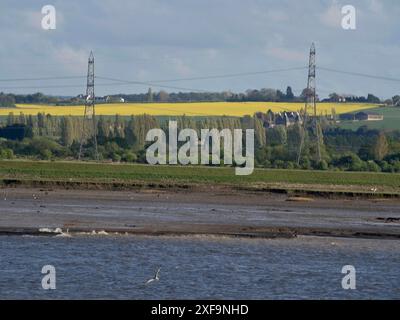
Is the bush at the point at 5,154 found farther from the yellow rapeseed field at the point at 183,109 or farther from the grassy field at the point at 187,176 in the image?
the yellow rapeseed field at the point at 183,109

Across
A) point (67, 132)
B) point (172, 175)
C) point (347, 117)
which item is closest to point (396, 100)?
point (347, 117)

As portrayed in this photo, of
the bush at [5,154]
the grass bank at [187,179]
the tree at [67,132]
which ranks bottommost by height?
the grass bank at [187,179]

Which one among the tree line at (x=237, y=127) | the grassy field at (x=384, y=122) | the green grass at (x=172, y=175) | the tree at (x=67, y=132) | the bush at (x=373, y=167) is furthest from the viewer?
the grassy field at (x=384, y=122)

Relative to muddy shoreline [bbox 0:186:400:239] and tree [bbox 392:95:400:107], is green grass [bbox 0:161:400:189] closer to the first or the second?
muddy shoreline [bbox 0:186:400:239]

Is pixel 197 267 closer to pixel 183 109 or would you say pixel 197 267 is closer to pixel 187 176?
pixel 187 176

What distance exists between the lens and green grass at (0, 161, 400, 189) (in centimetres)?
7606

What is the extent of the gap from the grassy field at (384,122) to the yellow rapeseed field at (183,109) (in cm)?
447

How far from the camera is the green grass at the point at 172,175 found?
76062 mm

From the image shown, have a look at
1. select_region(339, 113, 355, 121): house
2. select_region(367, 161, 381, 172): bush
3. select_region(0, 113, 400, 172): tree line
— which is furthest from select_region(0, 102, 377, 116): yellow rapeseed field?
select_region(367, 161, 381, 172): bush

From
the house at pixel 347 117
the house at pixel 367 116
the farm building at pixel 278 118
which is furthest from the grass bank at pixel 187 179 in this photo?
the house at pixel 347 117

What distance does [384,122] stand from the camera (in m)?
172

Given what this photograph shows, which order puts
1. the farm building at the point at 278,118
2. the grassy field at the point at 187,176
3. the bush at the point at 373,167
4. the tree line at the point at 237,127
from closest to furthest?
the grassy field at the point at 187,176
the bush at the point at 373,167
the tree line at the point at 237,127
the farm building at the point at 278,118
